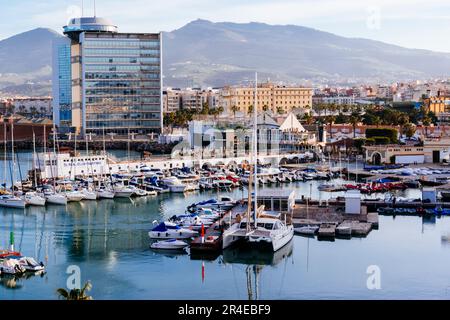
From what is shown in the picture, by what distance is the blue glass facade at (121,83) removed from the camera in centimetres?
3073

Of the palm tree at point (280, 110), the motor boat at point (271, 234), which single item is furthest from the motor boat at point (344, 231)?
the palm tree at point (280, 110)

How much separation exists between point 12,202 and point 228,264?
259 inches

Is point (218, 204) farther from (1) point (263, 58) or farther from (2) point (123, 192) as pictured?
(1) point (263, 58)

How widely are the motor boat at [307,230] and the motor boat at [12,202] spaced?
5700mm

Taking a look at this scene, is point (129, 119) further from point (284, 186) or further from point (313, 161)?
point (284, 186)

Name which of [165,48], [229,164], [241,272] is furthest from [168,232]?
[165,48]

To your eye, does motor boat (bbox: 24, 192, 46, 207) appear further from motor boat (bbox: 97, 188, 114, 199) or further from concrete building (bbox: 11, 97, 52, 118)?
concrete building (bbox: 11, 97, 52, 118)

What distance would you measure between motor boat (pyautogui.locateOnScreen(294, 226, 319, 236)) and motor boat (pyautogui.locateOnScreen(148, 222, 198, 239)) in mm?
1663

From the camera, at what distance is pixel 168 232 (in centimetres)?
1127

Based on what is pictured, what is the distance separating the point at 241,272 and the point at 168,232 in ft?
7.59

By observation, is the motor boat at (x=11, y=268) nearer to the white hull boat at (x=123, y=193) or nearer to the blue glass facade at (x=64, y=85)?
the white hull boat at (x=123, y=193)

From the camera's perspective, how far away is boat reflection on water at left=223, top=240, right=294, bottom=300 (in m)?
9.28

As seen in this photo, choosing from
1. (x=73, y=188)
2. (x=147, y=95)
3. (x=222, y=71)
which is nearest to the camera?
(x=73, y=188)
